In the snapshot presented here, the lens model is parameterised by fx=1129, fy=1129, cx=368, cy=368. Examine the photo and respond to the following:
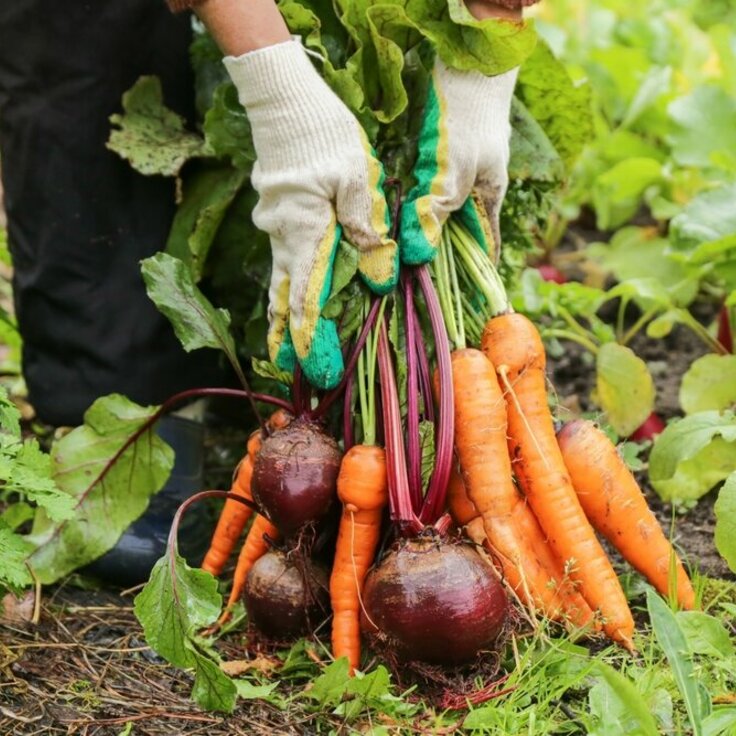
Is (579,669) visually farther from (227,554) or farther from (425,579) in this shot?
(227,554)

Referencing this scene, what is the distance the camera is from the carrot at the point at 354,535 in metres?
1.89

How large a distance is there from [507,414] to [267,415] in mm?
685

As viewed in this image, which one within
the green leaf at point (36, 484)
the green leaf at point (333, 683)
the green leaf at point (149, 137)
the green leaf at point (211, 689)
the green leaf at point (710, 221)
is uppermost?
the green leaf at point (149, 137)

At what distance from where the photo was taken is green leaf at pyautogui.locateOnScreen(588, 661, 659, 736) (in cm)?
150

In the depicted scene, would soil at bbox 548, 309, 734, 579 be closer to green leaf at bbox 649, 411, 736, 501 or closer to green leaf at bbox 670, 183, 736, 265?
green leaf at bbox 649, 411, 736, 501

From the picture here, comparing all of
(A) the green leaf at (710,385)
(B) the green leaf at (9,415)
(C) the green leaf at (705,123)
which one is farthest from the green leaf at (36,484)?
(C) the green leaf at (705,123)

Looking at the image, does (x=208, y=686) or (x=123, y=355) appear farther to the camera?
(x=123, y=355)

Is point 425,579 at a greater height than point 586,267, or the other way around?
point 425,579

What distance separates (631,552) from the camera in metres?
2.01

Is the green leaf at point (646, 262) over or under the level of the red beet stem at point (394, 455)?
under

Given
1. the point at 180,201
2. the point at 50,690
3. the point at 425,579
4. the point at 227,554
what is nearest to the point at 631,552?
the point at 425,579

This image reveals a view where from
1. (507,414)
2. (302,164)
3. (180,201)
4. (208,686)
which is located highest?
(302,164)

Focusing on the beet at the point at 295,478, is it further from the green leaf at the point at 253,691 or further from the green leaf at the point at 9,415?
the green leaf at the point at 9,415

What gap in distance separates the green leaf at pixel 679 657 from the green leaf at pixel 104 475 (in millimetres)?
1011
